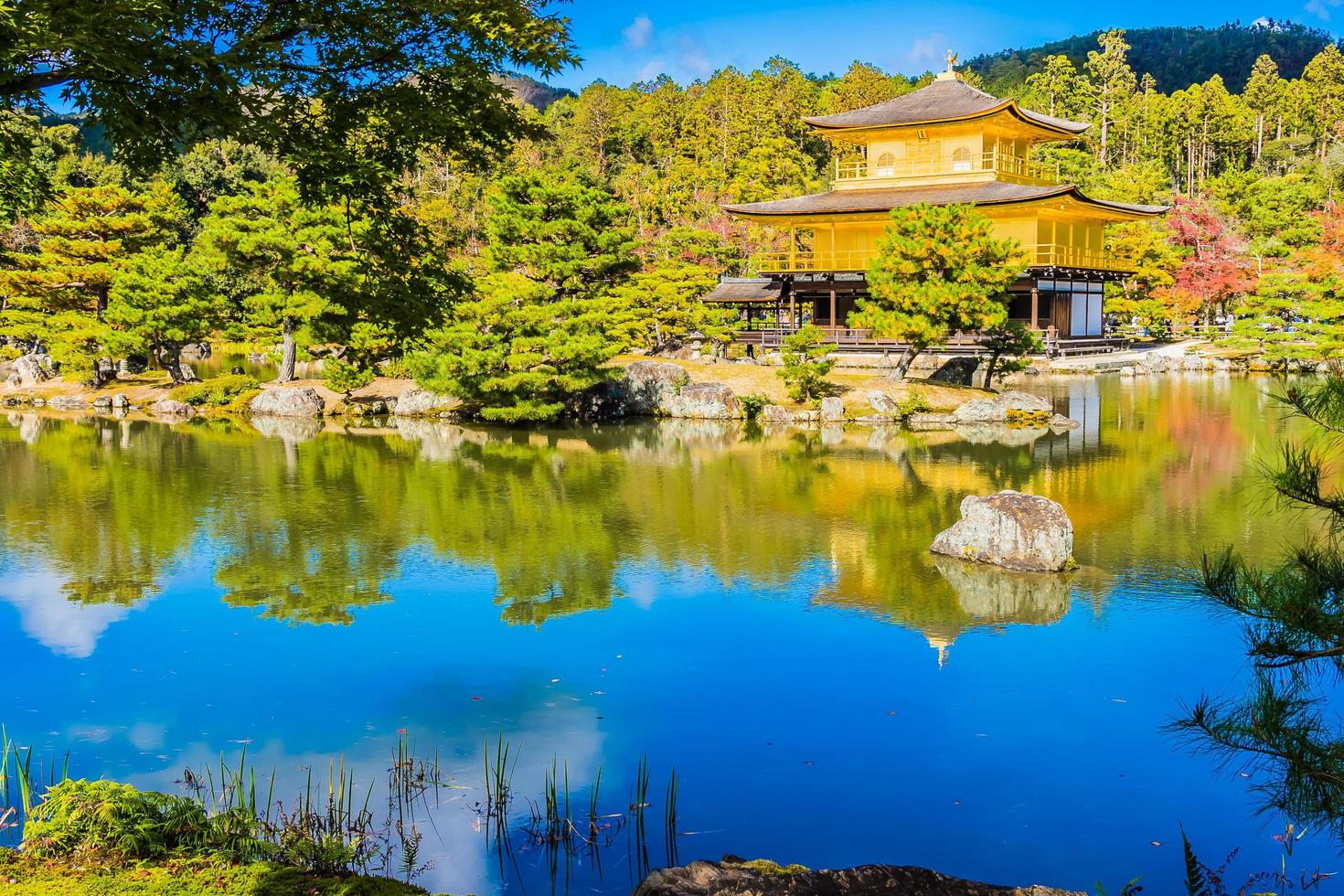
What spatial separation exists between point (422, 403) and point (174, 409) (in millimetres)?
5872

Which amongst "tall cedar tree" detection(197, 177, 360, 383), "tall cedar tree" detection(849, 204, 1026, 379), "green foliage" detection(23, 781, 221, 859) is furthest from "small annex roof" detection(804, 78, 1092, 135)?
"green foliage" detection(23, 781, 221, 859)

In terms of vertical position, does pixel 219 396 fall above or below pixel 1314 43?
below

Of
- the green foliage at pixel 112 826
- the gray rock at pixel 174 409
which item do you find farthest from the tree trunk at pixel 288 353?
the green foliage at pixel 112 826

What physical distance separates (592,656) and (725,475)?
26.6 ft

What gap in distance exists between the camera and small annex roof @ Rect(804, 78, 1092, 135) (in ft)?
106

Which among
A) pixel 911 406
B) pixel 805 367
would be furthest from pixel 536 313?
pixel 911 406

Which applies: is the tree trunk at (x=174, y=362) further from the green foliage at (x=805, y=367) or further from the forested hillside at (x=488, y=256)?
the green foliage at (x=805, y=367)

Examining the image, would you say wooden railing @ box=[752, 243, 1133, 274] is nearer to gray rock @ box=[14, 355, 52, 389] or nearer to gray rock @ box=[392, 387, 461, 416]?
gray rock @ box=[392, 387, 461, 416]

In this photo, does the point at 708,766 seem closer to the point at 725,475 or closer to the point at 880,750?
the point at 880,750

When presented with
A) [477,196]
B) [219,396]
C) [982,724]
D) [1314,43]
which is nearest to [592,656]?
[982,724]

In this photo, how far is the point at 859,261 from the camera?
31922 mm

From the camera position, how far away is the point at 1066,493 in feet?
48.0

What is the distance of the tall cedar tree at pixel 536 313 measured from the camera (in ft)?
72.7

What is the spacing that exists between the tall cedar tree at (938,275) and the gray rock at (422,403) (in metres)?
9.17
